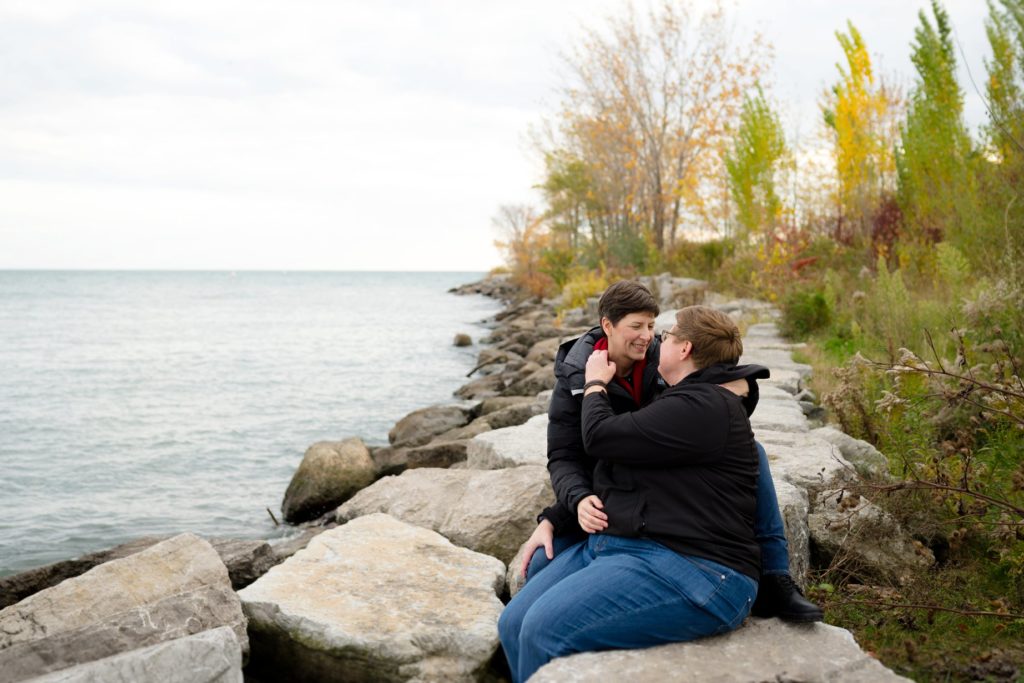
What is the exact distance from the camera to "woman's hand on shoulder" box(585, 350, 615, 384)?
3369 millimetres

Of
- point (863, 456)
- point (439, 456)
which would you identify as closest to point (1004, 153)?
point (863, 456)

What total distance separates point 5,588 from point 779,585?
5.15 metres

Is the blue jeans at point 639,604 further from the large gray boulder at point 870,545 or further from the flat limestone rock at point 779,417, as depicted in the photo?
the flat limestone rock at point 779,417

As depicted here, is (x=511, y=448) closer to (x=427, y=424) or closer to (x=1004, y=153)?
(x=427, y=424)

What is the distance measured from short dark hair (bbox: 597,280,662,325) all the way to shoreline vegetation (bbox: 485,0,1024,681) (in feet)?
3.71

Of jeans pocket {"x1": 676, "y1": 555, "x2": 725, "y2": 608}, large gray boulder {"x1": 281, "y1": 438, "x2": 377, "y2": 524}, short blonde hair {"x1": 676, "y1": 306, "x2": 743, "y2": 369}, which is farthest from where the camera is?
large gray boulder {"x1": 281, "y1": 438, "x2": 377, "y2": 524}

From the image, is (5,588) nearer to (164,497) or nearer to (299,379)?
A: (164,497)

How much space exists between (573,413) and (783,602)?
1113 mm

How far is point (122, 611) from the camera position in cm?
409

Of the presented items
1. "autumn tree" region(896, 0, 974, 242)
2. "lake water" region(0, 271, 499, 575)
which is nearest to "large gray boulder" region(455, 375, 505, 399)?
"lake water" region(0, 271, 499, 575)

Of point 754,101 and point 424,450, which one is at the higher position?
point 754,101

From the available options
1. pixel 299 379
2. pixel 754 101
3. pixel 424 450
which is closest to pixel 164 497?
pixel 424 450

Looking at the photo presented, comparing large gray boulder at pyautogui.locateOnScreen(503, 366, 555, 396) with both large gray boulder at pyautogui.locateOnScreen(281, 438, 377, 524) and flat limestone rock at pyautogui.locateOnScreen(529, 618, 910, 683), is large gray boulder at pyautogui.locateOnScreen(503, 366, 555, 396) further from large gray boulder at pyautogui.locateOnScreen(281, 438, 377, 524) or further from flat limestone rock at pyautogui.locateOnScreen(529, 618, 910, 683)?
flat limestone rock at pyautogui.locateOnScreen(529, 618, 910, 683)

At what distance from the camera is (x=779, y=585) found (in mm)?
3094
